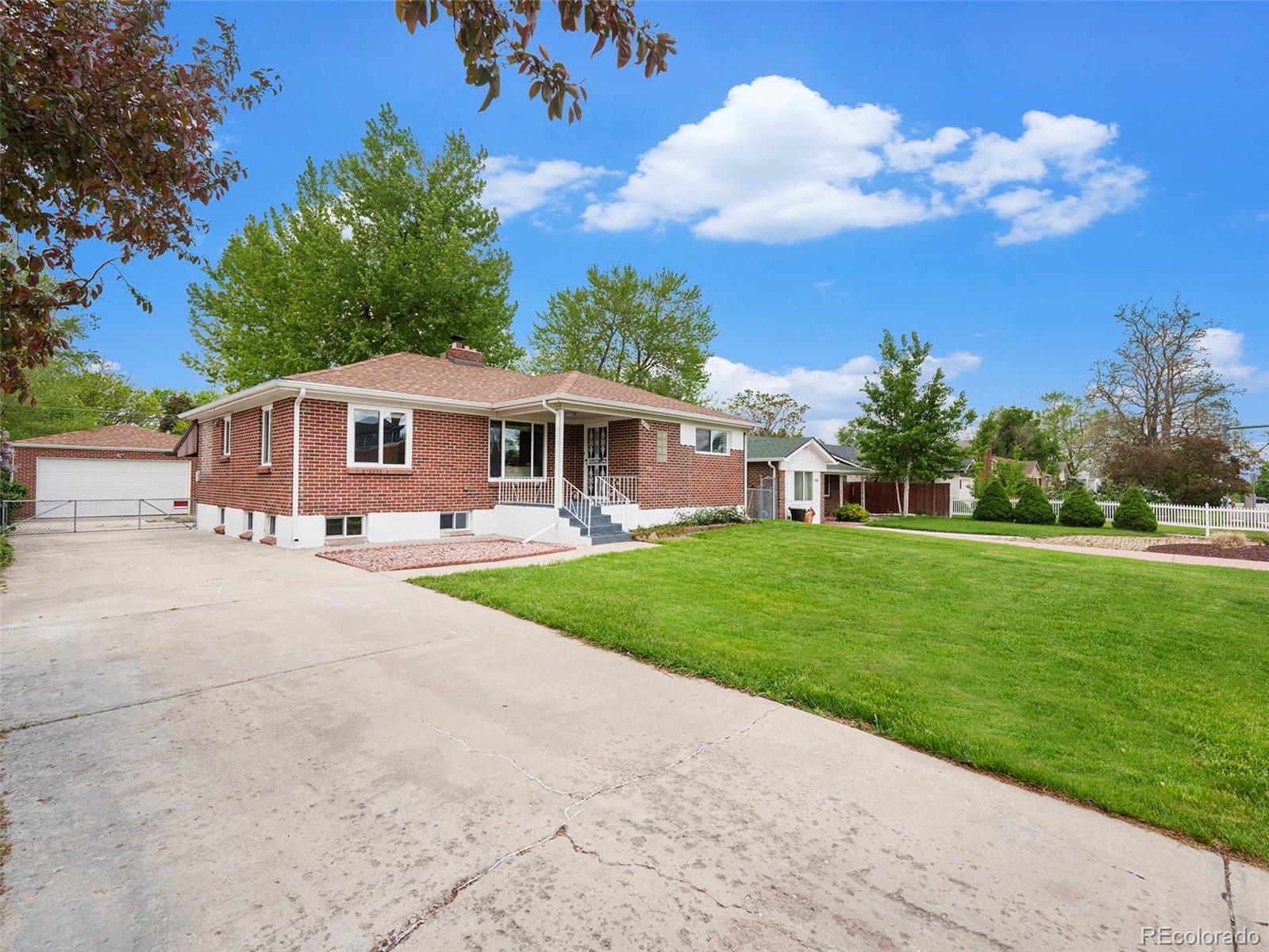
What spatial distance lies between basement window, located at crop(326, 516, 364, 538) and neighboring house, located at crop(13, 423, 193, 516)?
1570 centimetres

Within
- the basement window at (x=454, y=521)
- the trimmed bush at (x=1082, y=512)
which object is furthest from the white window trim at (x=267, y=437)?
the trimmed bush at (x=1082, y=512)

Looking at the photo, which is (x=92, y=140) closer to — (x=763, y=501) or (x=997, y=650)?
(x=997, y=650)

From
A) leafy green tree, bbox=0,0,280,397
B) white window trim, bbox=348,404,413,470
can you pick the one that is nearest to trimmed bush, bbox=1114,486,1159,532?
white window trim, bbox=348,404,413,470

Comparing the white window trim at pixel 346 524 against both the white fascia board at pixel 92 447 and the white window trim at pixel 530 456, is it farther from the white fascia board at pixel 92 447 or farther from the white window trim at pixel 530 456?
the white fascia board at pixel 92 447

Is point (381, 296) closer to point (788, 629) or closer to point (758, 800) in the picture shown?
point (788, 629)

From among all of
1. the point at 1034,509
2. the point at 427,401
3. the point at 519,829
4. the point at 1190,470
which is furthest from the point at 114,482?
the point at 1190,470

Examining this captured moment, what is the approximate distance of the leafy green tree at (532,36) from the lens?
2262mm

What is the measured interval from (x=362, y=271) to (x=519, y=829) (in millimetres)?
24982

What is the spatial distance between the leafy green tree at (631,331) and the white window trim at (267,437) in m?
21.5

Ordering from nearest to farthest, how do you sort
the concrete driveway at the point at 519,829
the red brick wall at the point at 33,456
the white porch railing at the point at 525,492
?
the concrete driveway at the point at 519,829 < the white porch railing at the point at 525,492 < the red brick wall at the point at 33,456

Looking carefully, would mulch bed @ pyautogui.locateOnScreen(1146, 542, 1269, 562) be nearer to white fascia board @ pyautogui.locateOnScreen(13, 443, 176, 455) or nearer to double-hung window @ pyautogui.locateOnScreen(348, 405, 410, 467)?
double-hung window @ pyautogui.locateOnScreen(348, 405, 410, 467)

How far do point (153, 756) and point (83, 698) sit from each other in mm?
1375

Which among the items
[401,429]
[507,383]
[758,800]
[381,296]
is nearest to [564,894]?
[758,800]

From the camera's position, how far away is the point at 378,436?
42.3 ft
